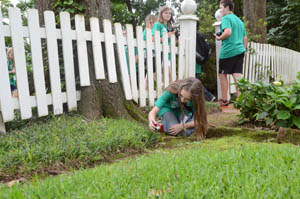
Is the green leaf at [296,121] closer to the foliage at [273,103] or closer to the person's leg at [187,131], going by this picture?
the foliage at [273,103]

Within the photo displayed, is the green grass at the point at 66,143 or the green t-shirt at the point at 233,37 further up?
the green t-shirt at the point at 233,37

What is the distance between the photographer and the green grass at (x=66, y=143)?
2412 millimetres

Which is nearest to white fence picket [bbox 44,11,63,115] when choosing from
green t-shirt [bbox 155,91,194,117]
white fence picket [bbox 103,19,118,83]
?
white fence picket [bbox 103,19,118,83]

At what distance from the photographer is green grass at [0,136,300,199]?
165 centimetres

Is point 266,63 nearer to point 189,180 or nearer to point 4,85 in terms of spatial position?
point 4,85

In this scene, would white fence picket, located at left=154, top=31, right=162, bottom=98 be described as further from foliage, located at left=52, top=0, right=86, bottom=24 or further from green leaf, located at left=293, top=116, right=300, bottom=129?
green leaf, located at left=293, top=116, right=300, bottom=129

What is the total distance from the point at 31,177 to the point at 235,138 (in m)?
2.06

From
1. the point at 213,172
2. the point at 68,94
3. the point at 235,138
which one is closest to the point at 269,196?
the point at 213,172

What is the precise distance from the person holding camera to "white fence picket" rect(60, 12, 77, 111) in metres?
3.01

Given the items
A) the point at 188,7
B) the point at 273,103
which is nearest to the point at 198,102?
the point at 273,103

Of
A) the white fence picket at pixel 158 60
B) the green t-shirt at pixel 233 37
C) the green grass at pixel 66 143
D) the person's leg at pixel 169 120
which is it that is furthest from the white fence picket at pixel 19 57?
the green t-shirt at pixel 233 37

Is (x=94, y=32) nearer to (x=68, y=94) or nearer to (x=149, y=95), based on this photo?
(x=68, y=94)

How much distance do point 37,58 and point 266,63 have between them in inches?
290

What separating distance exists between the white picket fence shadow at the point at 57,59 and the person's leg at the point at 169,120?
630 millimetres
